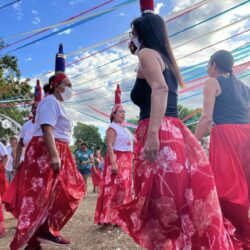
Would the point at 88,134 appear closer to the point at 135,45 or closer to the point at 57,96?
the point at 57,96

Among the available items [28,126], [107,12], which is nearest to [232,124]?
[28,126]

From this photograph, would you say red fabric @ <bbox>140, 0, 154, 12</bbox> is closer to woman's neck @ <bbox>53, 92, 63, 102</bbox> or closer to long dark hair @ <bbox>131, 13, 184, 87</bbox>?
long dark hair @ <bbox>131, 13, 184, 87</bbox>

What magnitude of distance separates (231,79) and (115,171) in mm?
2180

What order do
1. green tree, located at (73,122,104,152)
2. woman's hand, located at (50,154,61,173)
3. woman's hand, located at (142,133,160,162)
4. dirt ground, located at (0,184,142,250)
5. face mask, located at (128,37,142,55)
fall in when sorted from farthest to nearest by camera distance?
green tree, located at (73,122,104,152), dirt ground, located at (0,184,142,250), woman's hand, located at (50,154,61,173), face mask, located at (128,37,142,55), woman's hand, located at (142,133,160,162)

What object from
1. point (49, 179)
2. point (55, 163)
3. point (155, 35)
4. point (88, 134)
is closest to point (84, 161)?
point (49, 179)

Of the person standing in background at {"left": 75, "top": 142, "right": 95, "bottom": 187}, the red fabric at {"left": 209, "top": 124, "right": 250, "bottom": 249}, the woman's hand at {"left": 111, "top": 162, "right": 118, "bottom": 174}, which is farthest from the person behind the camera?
the person standing in background at {"left": 75, "top": 142, "right": 95, "bottom": 187}

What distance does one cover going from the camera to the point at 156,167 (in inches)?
85.0

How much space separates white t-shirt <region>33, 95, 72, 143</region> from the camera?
11.1ft

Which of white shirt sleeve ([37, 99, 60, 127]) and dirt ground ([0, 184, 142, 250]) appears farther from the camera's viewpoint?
dirt ground ([0, 184, 142, 250])

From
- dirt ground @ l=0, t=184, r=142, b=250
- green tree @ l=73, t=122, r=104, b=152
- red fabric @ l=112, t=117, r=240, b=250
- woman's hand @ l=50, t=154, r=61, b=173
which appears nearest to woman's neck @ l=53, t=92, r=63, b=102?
woman's hand @ l=50, t=154, r=61, b=173

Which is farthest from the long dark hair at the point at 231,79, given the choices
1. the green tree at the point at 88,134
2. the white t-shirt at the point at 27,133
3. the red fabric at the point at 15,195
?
the green tree at the point at 88,134

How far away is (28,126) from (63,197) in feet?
5.57

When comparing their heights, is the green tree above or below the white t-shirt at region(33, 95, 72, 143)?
above

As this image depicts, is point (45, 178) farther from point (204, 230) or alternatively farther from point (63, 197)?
point (204, 230)
